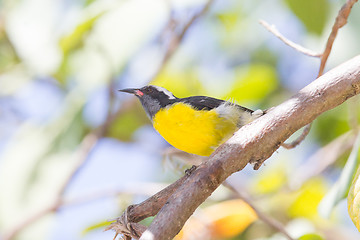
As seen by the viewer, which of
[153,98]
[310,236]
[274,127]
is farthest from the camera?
[153,98]

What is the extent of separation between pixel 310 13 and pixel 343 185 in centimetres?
139

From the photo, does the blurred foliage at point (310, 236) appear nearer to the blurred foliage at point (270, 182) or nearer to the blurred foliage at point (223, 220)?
the blurred foliage at point (223, 220)

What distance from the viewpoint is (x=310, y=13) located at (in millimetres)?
2922

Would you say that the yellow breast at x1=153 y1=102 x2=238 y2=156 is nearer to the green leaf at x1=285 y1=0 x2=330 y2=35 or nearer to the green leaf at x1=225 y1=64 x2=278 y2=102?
the green leaf at x1=225 y1=64 x2=278 y2=102

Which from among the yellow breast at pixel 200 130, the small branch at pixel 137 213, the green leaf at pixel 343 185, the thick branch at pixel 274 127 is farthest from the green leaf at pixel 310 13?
the small branch at pixel 137 213

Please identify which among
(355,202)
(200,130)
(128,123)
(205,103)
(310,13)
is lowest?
(355,202)

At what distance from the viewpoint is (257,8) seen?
11.7 ft

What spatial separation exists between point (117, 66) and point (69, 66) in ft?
1.96

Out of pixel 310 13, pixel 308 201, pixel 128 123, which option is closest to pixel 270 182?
pixel 308 201

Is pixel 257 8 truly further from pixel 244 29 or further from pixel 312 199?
pixel 312 199

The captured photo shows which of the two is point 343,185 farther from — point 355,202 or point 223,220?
point 223,220

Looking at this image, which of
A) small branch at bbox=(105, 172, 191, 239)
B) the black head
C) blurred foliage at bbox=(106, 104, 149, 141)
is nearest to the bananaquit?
the black head

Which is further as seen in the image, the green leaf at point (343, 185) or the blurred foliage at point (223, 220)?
the blurred foliage at point (223, 220)

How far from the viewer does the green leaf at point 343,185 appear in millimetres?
1748
